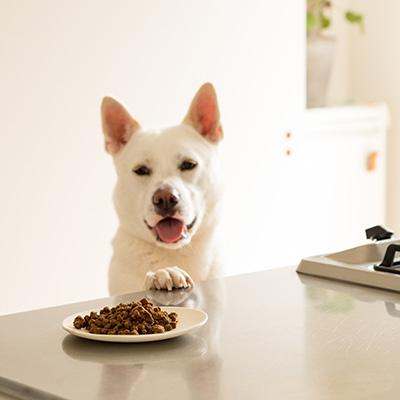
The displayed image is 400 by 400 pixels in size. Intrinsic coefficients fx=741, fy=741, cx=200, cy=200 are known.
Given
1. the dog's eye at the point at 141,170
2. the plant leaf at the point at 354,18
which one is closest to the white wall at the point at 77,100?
the dog's eye at the point at 141,170

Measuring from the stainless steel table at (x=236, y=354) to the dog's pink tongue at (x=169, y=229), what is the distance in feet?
2.34

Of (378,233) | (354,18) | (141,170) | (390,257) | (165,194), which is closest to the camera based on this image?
(390,257)

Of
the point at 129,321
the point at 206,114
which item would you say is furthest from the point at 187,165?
the point at 129,321

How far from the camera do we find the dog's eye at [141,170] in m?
1.92

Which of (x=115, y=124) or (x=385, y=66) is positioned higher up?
(x=385, y=66)

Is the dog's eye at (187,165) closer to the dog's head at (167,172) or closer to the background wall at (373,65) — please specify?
the dog's head at (167,172)

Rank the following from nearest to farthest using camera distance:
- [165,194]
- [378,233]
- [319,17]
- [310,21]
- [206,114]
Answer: [378,233], [165,194], [206,114], [310,21], [319,17]

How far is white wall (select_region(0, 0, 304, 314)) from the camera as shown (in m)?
2.38

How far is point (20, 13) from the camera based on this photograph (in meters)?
2.35

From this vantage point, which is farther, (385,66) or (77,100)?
(385,66)

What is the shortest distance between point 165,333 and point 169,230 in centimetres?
99

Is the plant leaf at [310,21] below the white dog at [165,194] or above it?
above

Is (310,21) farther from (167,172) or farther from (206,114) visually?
(167,172)

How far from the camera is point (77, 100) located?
2.51 m
